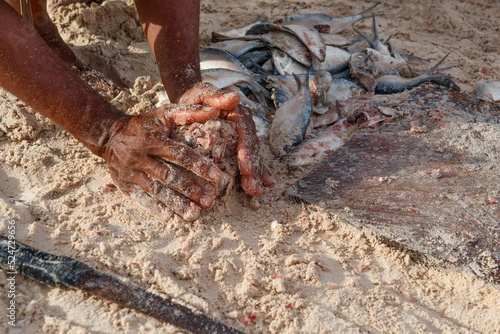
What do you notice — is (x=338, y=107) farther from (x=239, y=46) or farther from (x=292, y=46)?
(x=239, y=46)

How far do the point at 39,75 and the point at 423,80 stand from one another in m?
2.80

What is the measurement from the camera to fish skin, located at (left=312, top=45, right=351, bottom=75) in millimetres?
3645

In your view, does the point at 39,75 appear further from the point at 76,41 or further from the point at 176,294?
the point at 76,41

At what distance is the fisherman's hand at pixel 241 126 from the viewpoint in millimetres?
2229

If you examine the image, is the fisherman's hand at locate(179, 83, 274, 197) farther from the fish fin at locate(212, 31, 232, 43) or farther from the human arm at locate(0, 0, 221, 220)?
the fish fin at locate(212, 31, 232, 43)

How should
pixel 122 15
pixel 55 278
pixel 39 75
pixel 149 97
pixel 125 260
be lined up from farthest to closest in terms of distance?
pixel 122 15 < pixel 149 97 < pixel 39 75 < pixel 125 260 < pixel 55 278

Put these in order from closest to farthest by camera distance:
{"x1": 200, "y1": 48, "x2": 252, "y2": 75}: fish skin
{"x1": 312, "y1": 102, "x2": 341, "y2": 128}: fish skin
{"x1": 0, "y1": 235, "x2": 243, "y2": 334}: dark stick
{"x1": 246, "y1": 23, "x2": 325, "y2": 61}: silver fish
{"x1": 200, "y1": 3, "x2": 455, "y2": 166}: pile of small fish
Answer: {"x1": 0, "y1": 235, "x2": 243, "y2": 334}: dark stick, {"x1": 200, "y1": 3, "x2": 455, "y2": 166}: pile of small fish, {"x1": 312, "y1": 102, "x2": 341, "y2": 128}: fish skin, {"x1": 200, "y1": 48, "x2": 252, "y2": 75}: fish skin, {"x1": 246, "y1": 23, "x2": 325, "y2": 61}: silver fish

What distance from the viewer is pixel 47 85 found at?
6.89 ft

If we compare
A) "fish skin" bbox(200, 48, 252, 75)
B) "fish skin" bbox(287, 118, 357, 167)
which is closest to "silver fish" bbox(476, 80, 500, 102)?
"fish skin" bbox(287, 118, 357, 167)

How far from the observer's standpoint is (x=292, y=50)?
361 centimetres

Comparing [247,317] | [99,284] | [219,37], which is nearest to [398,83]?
[219,37]

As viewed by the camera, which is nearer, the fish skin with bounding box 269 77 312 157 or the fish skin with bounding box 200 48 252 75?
the fish skin with bounding box 269 77 312 157

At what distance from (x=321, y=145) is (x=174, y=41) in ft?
3.83

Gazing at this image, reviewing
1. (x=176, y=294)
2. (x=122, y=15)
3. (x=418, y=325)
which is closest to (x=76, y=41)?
(x=122, y=15)
